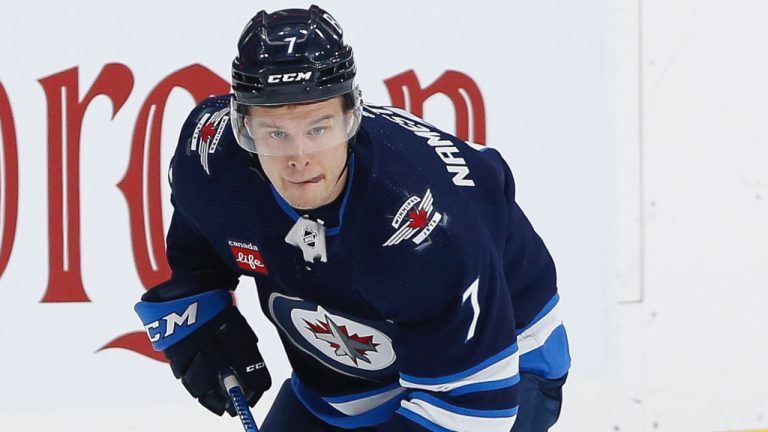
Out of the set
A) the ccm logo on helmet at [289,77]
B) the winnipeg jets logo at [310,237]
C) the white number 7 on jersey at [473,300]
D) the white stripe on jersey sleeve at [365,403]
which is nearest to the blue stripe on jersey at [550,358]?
the white stripe on jersey sleeve at [365,403]

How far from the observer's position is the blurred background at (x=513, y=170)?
3002 mm

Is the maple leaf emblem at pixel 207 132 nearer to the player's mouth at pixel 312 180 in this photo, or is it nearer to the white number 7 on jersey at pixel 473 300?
the player's mouth at pixel 312 180

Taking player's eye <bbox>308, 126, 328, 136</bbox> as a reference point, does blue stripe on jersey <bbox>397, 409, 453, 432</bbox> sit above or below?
below

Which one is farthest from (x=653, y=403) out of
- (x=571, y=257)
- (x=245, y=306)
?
(x=245, y=306)

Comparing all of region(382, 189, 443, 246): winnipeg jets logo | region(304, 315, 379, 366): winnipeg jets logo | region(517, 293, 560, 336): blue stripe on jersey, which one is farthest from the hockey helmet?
region(517, 293, 560, 336): blue stripe on jersey

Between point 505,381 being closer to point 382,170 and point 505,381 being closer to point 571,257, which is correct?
point 382,170

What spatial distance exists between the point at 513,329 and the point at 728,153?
4.87 ft

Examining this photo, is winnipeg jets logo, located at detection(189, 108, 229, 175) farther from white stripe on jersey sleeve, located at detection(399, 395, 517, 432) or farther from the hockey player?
white stripe on jersey sleeve, located at detection(399, 395, 517, 432)

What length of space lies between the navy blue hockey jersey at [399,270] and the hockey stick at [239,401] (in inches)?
5.3

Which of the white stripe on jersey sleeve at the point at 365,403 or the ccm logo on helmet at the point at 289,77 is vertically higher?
the ccm logo on helmet at the point at 289,77

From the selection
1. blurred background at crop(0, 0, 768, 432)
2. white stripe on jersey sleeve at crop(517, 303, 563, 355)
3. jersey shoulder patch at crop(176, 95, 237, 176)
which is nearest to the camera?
jersey shoulder patch at crop(176, 95, 237, 176)

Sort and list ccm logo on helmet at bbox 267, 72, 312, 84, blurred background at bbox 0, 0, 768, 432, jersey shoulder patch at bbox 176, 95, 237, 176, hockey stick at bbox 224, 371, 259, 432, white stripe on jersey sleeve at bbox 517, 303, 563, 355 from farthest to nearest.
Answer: blurred background at bbox 0, 0, 768, 432 < hockey stick at bbox 224, 371, 259, 432 < white stripe on jersey sleeve at bbox 517, 303, 563, 355 < jersey shoulder patch at bbox 176, 95, 237, 176 < ccm logo on helmet at bbox 267, 72, 312, 84

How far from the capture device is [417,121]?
6.91 ft

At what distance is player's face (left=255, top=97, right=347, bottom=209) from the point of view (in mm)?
1852
